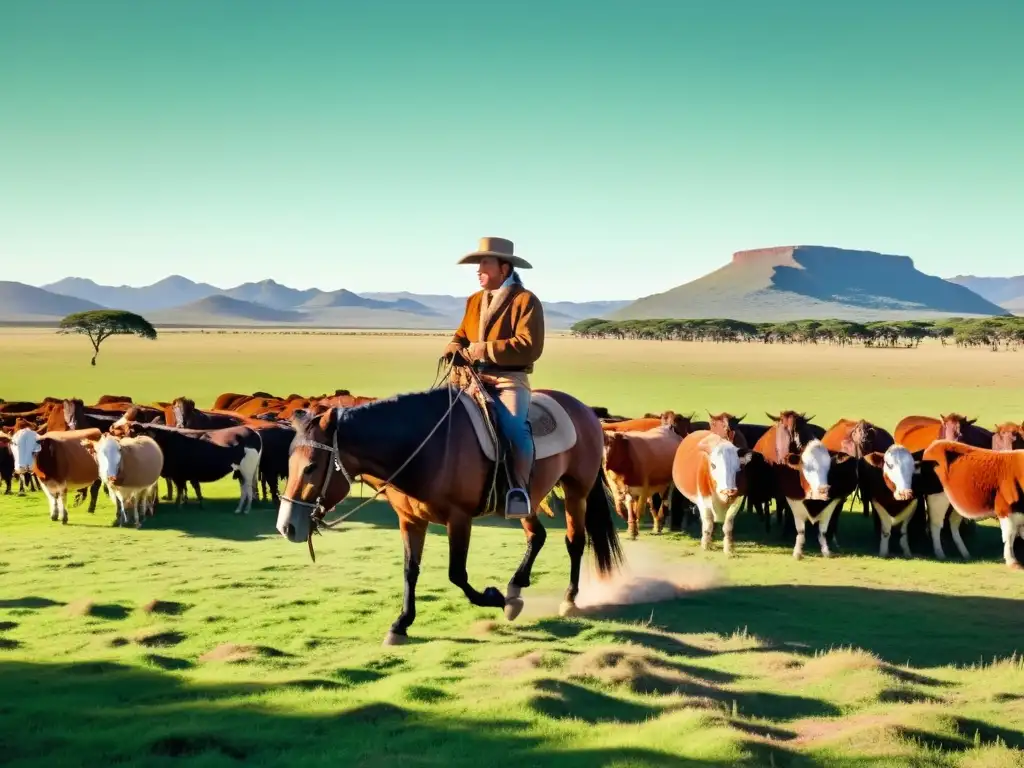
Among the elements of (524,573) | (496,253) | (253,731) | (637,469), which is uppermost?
(496,253)

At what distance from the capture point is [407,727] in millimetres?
4938

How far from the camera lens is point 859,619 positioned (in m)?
8.30

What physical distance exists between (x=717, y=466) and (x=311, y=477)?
271 inches

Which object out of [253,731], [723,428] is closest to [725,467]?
[723,428]

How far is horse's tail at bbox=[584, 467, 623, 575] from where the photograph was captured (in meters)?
9.15

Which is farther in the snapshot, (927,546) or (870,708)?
A: (927,546)

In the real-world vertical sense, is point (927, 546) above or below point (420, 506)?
below

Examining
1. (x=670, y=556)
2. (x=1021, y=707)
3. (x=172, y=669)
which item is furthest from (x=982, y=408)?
(x=172, y=669)

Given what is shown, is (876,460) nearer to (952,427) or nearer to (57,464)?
(952,427)

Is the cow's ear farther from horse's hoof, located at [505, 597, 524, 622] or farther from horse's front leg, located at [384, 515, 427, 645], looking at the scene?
horse's front leg, located at [384, 515, 427, 645]

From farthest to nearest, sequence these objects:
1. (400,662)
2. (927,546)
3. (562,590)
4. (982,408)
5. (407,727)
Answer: (982,408) < (927,546) < (562,590) < (400,662) < (407,727)

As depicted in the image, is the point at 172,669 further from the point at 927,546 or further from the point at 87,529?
the point at 927,546

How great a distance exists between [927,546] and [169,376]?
46118 millimetres

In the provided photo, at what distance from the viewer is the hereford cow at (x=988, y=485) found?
10.9 m
